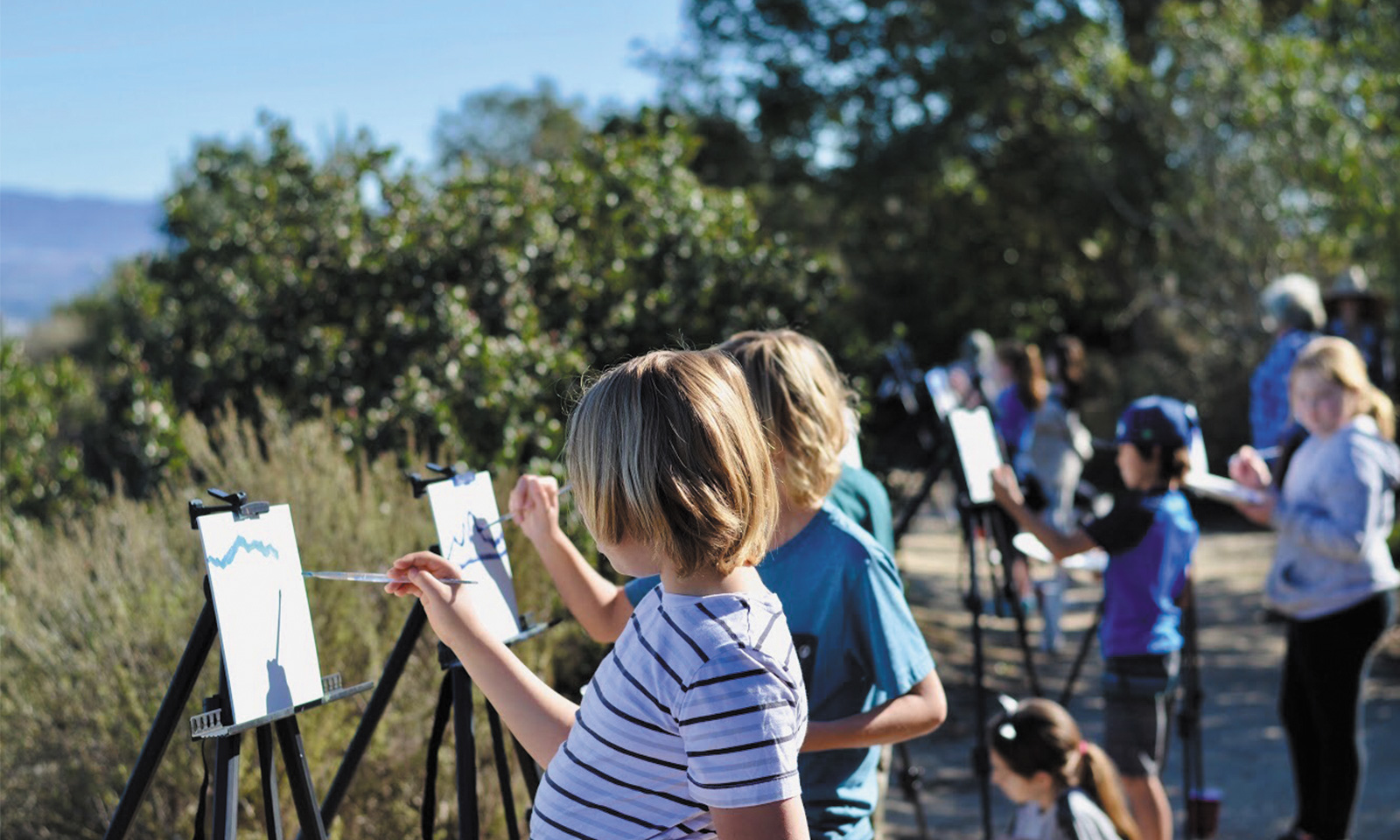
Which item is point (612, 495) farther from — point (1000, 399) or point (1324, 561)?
point (1000, 399)

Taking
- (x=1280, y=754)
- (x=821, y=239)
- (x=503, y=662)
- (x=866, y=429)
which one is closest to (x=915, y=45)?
(x=821, y=239)

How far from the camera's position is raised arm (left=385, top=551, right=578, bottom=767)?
1.55m

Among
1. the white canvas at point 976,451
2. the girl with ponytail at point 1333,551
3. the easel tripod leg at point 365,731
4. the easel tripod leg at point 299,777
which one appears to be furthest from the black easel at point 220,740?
the girl with ponytail at point 1333,551

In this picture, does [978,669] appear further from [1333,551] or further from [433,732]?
[433,732]

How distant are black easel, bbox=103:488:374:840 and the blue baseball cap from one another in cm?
233

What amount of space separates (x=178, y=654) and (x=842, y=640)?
7.10 ft

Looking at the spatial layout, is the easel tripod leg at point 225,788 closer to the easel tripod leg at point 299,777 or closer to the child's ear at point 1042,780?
the easel tripod leg at point 299,777

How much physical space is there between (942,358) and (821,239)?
2.60m

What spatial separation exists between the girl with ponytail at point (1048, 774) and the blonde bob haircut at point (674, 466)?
1.79 meters

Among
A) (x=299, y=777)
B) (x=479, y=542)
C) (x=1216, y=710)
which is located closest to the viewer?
(x=299, y=777)

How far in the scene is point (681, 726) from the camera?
1281mm

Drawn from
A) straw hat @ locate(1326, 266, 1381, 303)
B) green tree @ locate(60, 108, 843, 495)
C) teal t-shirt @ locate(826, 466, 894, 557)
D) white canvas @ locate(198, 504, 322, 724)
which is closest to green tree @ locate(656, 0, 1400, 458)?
straw hat @ locate(1326, 266, 1381, 303)

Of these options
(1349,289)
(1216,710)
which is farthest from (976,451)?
(1216,710)

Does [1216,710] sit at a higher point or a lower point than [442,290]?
lower
